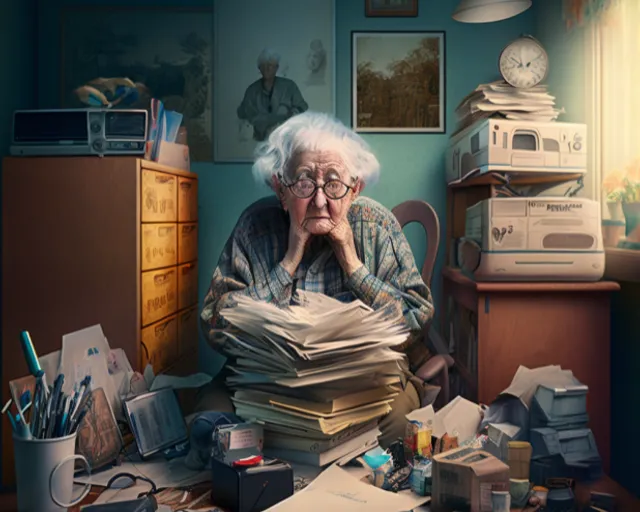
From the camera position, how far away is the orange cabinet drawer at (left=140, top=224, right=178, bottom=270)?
191 centimetres

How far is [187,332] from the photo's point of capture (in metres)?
2.24

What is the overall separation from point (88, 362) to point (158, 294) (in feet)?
2.50

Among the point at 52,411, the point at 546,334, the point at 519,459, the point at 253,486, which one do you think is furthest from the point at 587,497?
the point at 52,411

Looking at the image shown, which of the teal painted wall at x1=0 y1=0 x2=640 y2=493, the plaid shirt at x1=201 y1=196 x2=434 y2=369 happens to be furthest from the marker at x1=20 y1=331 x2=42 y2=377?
the teal painted wall at x1=0 y1=0 x2=640 y2=493

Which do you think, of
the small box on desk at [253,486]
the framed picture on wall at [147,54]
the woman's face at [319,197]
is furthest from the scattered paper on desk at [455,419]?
the framed picture on wall at [147,54]

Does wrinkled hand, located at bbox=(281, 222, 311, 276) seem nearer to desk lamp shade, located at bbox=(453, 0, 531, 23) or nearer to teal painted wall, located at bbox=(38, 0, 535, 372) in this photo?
teal painted wall, located at bbox=(38, 0, 535, 372)

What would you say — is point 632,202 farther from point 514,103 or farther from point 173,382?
point 173,382

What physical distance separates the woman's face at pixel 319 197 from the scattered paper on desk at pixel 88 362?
62 centimetres

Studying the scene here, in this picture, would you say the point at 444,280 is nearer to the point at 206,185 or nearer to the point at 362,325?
the point at 206,185

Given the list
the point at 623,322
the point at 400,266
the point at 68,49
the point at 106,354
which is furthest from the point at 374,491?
the point at 68,49

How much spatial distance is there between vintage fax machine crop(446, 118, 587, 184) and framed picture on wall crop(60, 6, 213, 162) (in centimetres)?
99

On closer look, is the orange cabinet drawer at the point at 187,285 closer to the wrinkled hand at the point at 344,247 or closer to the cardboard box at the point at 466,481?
the wrinkled hand at the point at 344,247

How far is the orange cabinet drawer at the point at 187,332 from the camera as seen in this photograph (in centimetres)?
220

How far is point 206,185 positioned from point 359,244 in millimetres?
850
